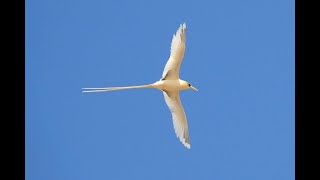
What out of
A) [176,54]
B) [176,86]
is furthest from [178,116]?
[176,54]

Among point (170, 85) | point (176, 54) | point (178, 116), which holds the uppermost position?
point (176, 54)

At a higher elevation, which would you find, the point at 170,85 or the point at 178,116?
the point at 170,85

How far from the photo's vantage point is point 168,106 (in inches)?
510

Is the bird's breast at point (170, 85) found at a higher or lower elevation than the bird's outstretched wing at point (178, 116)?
higher

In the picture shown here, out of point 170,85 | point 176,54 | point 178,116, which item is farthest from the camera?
point 178,116

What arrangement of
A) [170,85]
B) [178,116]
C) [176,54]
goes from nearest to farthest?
[176,54], [170,85], [178,116]

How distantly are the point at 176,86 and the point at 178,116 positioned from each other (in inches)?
20.9

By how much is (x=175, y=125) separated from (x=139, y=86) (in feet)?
3.51

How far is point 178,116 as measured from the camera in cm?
1288

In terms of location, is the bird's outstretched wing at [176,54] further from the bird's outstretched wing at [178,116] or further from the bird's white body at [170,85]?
the bird's outstretched wing at [178,116]

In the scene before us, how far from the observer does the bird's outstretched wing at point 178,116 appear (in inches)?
501

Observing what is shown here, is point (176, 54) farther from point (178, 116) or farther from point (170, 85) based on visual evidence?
point (178, 116)
